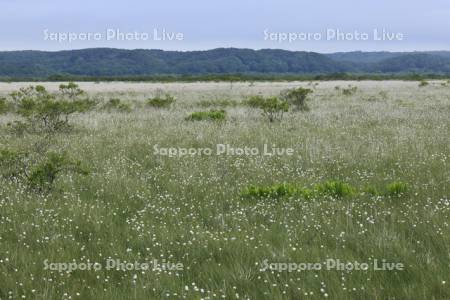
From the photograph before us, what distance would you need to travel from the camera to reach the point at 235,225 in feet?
19.0

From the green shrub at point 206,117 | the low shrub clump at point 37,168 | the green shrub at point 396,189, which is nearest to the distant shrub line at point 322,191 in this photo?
the green shrub at point 396,189

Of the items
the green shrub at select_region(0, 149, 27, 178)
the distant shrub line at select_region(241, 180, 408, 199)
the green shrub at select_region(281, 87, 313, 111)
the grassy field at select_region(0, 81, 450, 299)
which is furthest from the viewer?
the green shrub at select_region(281, 87, 313, 111)

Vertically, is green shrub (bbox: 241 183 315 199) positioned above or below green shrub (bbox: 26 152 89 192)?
below

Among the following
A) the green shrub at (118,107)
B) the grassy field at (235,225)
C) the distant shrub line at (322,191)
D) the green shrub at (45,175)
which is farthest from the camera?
the green shrub at (118,107)

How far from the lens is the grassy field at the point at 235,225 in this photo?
167 inches

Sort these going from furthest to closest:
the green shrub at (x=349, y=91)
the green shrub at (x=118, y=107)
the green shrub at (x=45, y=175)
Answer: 1. the green shrub at (x=349, y=91)
2. the green shrub at (x=118, y=107)
3. the green shrub at (x=45, y=175)

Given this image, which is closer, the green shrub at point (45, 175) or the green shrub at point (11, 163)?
the green shrub at point (45, 175)

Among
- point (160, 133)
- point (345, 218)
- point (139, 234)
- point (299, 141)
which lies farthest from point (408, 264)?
point (160, 133)

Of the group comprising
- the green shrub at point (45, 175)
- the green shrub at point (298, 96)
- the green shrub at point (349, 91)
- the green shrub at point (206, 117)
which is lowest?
the green shrub at point (45, 175)

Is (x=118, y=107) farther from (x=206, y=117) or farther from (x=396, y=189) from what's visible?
(x=396, y=189)

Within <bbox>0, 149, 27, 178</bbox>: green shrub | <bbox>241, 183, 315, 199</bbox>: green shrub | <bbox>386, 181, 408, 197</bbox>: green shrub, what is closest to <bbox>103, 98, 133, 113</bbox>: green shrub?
<bbox>0, 149, 27, 178</bbox>: green shrub

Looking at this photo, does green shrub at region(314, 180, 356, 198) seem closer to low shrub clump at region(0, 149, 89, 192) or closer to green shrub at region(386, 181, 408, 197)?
green shrub at region(386, 181, 408, 197)

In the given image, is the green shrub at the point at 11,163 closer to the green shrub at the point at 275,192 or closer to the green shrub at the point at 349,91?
the green shrub at the point at 275,192

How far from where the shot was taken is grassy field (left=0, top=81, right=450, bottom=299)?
4.25m
